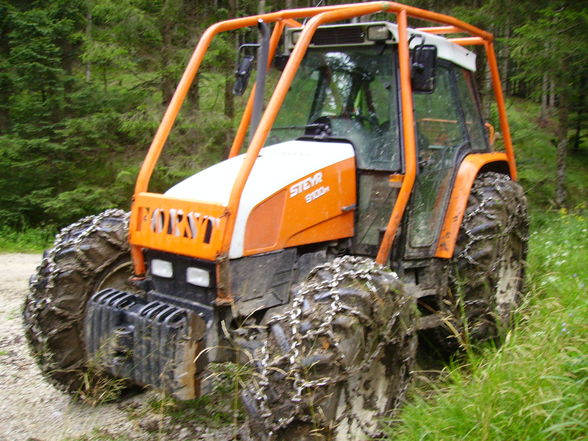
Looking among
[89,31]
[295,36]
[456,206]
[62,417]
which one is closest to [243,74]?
[295,36]

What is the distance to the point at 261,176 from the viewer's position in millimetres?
3766

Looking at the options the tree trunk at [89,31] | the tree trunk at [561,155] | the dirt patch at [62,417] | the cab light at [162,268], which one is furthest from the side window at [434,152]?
the tree trunk at [89,31]

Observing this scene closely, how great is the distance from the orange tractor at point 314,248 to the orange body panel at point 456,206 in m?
0.01

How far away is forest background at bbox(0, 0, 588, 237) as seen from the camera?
1164cm

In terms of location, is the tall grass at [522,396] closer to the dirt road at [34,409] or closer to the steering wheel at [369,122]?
the steering wheel at [369,122]

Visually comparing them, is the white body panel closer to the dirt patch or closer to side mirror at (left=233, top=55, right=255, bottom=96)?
side mirror at (left=233, top=55, right=255, bottom=96)

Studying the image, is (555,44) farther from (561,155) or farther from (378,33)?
(378,33)

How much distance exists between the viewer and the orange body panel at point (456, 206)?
4.44m

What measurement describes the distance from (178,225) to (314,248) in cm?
100

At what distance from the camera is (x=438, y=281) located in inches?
177

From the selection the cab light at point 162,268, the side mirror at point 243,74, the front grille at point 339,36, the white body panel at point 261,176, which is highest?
the front grille at point 339,36

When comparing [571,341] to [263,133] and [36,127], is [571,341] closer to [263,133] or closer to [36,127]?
[263,133]

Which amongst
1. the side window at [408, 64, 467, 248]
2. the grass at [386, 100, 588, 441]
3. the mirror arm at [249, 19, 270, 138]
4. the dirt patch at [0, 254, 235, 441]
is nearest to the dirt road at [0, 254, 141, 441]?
the dirt patch at [0, 254, 235, 441]

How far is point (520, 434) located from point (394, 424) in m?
0.81
